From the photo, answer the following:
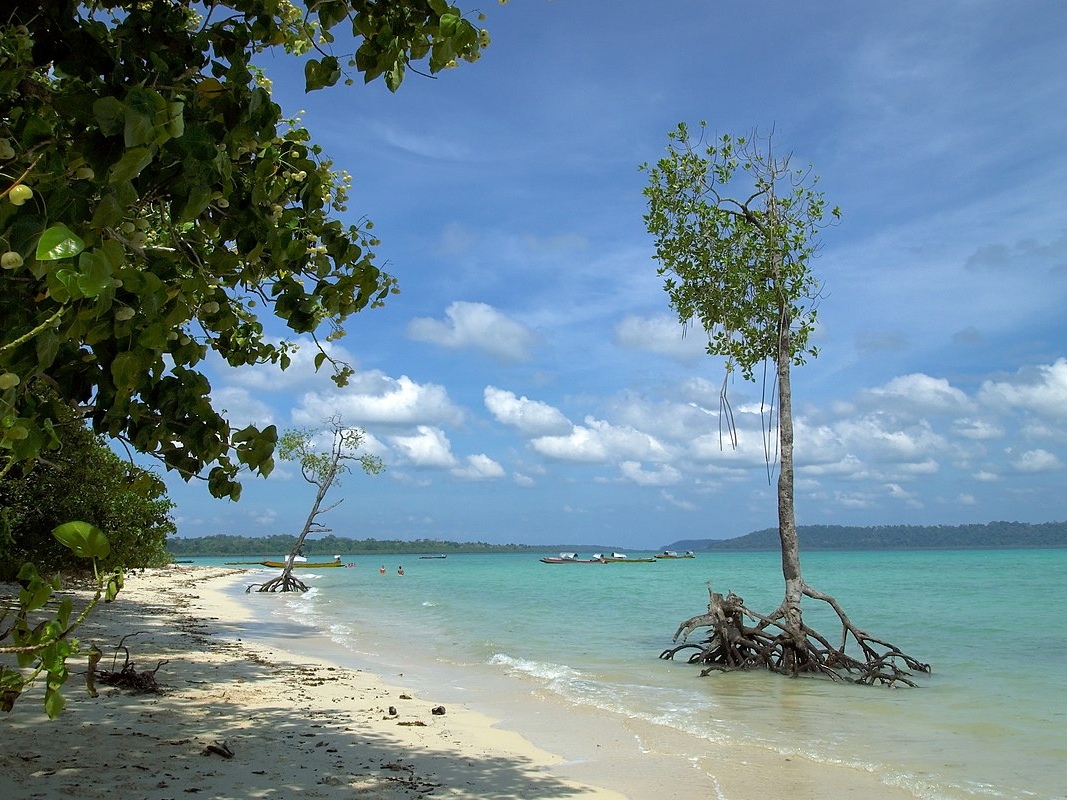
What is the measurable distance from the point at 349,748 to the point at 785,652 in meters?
8.86

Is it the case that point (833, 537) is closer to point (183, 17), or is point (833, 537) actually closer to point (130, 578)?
point (130, 578)

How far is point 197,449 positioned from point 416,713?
638 centimetres

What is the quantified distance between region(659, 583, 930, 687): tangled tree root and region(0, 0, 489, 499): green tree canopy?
443 inches

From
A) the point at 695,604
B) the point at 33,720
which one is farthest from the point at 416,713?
the point at 695,604

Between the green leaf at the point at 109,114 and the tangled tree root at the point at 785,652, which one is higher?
the green leaf at the point at 109,114

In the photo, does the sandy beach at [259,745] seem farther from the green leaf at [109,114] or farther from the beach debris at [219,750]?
the green leaf at [109,114]

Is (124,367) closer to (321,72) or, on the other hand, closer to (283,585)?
(321,72)

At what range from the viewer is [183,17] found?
3258mm

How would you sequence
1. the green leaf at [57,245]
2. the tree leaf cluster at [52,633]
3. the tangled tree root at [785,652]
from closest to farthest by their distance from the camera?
the green leaf at [57,245]
the tree leaf cluster at [52,633]
the tangled tree root at [785,652]

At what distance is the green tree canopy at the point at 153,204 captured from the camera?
1.81m

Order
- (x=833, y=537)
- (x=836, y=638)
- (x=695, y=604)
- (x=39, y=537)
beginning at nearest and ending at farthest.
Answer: (x=39, y=537), (x=836, y=638), (x=695, y=604), (x=833, y=537)

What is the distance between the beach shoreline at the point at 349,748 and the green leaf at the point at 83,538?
3.90 metres

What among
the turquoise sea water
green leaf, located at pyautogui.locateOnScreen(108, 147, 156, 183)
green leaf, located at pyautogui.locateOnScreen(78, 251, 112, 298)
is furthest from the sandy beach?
green leaf, located at pyautogui.locateOnScreen(78, 251, 112, 298)

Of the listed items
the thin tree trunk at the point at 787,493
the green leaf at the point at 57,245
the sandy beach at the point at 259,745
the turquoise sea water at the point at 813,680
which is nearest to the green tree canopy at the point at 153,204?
the green leaf at the point at 57,245
